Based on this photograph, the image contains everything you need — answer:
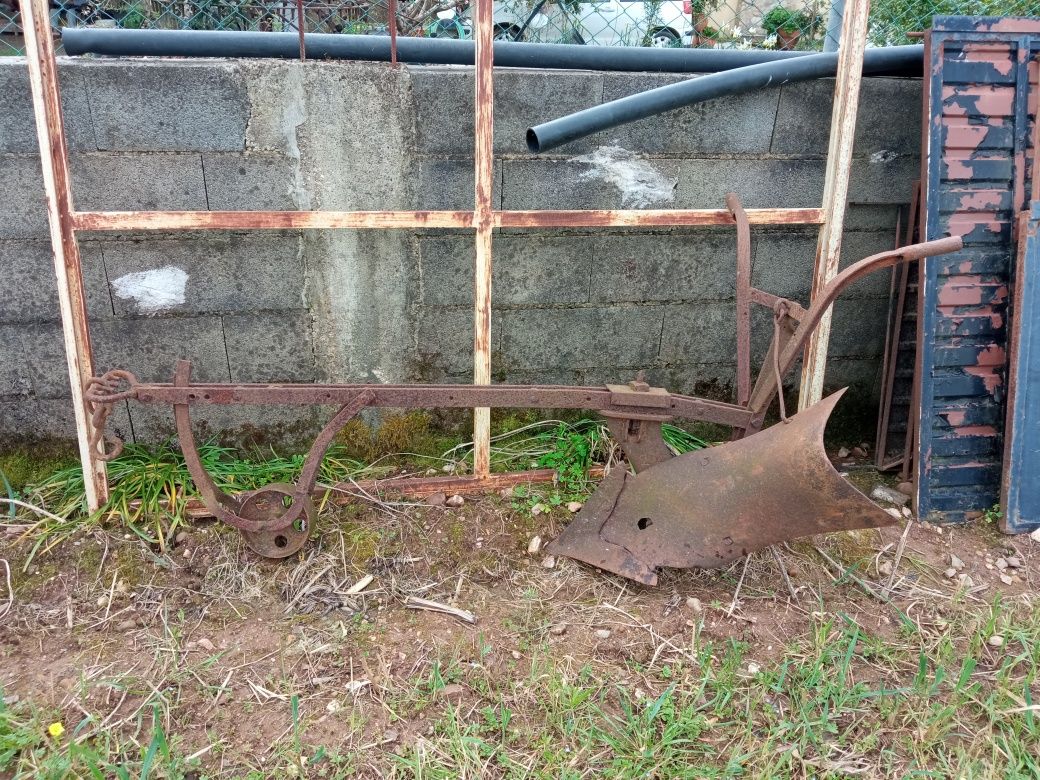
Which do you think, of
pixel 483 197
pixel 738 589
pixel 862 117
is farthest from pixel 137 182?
pixel 862 117

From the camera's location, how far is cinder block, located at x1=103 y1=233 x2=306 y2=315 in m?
2.69

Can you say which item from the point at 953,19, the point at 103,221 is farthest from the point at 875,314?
the point at 103,221

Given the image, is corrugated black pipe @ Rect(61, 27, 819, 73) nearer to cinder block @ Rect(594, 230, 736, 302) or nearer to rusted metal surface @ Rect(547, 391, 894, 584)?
cinder block @ Rect(594, 230, 736, 302)

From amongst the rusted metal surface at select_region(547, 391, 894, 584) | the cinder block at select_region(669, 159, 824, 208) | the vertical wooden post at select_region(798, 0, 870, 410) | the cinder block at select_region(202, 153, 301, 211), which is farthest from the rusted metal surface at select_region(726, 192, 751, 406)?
the cinder block at select_region(202, 153, 301, 211)

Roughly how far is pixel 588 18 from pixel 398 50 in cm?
90

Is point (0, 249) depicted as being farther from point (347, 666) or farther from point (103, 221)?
point (347, 666)

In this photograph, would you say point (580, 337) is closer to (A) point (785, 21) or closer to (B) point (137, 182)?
(B) point (137, 182)

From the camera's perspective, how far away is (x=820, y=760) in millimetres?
1873

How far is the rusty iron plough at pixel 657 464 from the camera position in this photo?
7.08 feet

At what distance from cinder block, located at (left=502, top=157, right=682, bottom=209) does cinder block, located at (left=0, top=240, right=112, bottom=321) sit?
58.5 inches

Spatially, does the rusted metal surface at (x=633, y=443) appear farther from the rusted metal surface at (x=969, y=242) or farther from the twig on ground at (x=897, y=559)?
the rusted metal surface at (x=969, y=242)

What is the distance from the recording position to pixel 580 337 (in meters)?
3.12

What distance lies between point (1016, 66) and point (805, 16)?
1034mm

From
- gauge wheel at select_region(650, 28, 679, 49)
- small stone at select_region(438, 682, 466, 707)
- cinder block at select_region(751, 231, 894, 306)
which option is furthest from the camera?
gauge wheel at select_region(650, 28, 679, 49)
